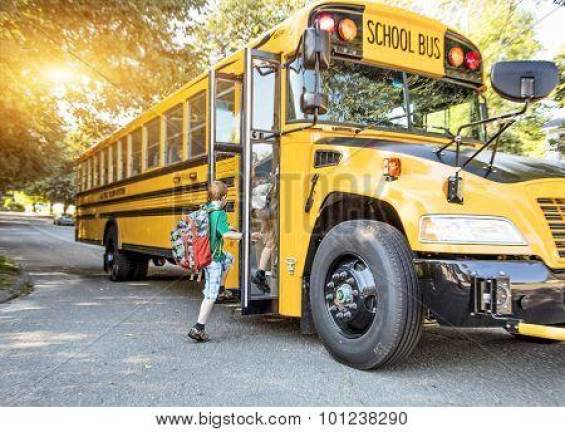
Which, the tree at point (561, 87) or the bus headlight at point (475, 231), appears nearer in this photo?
the bus headlight at point (475, 231)

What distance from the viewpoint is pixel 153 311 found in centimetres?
669

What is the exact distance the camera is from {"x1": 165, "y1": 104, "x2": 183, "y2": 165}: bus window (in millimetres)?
7133

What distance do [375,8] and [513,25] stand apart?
7704 millimetres

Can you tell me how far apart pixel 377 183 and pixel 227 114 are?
2407 mm

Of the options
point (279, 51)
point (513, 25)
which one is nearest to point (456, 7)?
point (513, 25)

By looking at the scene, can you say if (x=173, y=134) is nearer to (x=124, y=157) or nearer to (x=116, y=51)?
(x=124, y=157)

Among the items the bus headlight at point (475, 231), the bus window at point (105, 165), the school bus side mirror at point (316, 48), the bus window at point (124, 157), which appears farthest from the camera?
the bus window at point (105, 165)

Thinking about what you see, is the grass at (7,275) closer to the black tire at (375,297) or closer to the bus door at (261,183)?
the bus door at (261,183)

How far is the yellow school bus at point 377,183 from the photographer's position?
3375 mm

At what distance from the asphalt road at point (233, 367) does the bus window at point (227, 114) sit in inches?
75.6

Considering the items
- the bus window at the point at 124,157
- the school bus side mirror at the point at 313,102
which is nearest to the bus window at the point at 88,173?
the bus window at the point at 124,157

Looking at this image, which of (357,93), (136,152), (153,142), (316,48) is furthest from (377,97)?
(136,152)

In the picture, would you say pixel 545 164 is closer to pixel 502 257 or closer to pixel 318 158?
pixel 502 257

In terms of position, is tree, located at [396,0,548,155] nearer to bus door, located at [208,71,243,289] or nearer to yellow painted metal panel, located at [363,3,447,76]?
yellow painted metal panel, located at [363,3,447,76]
